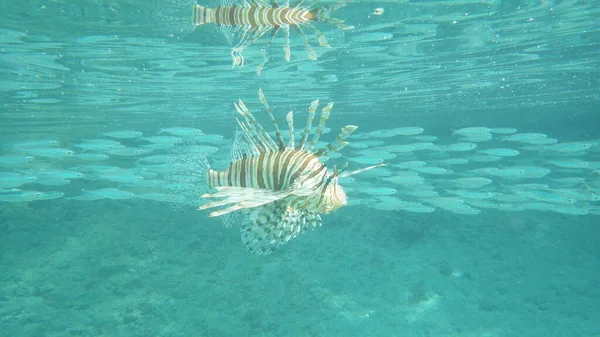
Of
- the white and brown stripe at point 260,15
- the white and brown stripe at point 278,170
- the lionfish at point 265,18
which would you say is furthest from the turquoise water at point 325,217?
the white and brown stripe at point 278,170

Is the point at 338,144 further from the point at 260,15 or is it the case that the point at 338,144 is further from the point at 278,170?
the point at 260,15

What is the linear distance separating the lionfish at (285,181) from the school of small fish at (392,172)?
1.65 m

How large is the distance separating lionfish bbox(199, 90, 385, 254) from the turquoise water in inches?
260

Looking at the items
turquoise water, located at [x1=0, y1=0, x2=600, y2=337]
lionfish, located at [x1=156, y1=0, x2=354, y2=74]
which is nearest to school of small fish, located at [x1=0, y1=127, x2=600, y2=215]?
turquoise water, located at [x1=0, y1=0, x2=600, y2=337]

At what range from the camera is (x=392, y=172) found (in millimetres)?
13484

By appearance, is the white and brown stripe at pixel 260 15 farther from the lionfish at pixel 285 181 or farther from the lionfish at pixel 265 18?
the lionfish at pixel 285 181

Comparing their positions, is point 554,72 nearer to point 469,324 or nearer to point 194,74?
point 469,324

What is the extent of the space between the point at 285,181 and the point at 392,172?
38.3 feet

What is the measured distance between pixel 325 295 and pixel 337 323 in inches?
40.2

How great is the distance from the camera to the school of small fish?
32.7ft

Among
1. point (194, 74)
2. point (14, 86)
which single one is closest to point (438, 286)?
point (194, 74)

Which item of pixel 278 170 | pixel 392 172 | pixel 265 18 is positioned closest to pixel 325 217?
pixel 392 172

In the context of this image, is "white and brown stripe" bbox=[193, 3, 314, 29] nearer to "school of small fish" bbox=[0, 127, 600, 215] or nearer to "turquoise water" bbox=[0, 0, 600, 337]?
"school of small fish" bbox=[0, 127, 600, 215]

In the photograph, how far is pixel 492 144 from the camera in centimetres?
1622
